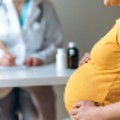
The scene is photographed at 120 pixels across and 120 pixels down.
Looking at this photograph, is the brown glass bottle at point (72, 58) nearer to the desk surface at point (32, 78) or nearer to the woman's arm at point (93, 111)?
the desk surface at point (32, 78)

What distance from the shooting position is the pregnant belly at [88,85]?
3.62ft

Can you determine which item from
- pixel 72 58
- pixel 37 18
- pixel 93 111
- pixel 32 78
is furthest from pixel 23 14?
pixel 93 111

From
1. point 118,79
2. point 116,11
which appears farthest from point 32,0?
point 118,79

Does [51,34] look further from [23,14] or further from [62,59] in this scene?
[62,59]

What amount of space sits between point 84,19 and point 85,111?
148 cm

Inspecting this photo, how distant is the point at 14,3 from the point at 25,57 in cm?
34

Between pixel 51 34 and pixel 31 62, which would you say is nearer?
pixel 31 62

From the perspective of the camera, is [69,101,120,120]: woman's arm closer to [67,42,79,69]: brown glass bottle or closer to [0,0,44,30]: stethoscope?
[67,42,79,69]: brown glass bottle

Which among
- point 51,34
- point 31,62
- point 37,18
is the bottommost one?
point 31,62

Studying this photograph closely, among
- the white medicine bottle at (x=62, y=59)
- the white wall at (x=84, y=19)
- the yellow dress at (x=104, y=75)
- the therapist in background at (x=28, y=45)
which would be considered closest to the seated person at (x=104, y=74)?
the yellow dress at (x=104, y=75)

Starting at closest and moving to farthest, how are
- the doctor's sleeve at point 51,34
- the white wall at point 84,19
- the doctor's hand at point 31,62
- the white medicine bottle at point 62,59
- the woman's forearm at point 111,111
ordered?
1. the woman's forearm at point 111,111
2. the white medicine bottle at point 62,59
3. the doctor's hand at point 31,62
4. the doctor's sleeve at point 51,34
5. the white wall at point 84,19

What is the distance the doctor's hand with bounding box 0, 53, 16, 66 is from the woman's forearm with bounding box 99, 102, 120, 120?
0.94 m

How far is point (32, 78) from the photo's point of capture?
5.16 feet

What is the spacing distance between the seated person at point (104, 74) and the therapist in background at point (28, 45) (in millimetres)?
753
